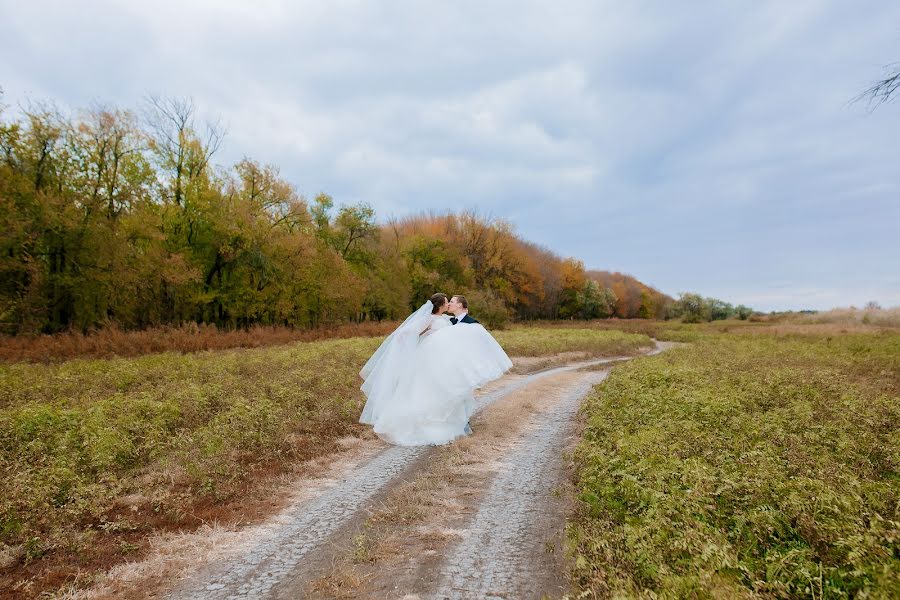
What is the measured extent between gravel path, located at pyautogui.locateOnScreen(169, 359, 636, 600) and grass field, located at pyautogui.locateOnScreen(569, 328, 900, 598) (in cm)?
83

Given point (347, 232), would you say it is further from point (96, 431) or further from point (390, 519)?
point (390, 519)

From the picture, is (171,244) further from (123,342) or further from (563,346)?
(563,346)

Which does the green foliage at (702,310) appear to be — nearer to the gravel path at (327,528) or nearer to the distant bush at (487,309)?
the distant bush at (487,309)

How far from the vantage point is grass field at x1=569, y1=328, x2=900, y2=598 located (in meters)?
3.35

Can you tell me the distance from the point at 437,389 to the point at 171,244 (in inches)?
1181

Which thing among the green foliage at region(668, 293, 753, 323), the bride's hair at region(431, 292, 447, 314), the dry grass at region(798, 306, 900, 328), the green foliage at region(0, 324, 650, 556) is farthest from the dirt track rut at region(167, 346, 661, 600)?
the green foliage at region(668, 293, 753, 323)

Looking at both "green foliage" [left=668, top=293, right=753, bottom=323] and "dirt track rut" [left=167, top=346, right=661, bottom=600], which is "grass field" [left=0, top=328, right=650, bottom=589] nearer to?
"dirt track rut" [left=167, top=346, right=661, bottom=600]

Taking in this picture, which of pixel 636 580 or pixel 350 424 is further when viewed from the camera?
pixel 350 424

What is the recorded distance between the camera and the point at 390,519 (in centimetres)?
567

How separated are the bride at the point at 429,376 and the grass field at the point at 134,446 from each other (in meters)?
1.18

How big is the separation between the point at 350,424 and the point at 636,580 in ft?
24.5

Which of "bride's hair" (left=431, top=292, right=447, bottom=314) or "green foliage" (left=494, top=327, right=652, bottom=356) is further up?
"bride's hair" (left=431, top=292, right=447, bottom=314)

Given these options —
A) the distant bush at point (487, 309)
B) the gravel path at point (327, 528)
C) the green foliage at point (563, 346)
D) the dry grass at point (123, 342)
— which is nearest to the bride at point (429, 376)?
the gravel path at point (327, 528)

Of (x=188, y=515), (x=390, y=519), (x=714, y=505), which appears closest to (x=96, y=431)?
(x=188, y=515)
